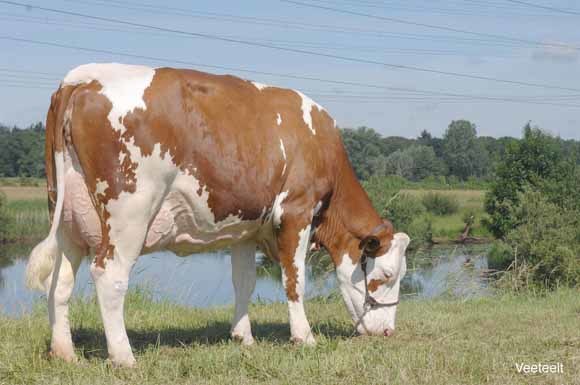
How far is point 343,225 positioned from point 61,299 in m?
2.70

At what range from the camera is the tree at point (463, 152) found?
116 meters

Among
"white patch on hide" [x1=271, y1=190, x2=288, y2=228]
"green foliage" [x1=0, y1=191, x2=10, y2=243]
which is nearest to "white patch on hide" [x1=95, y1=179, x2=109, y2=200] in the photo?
"white patch on hide" [x1=271, y1=190, x2=288, y2=228]

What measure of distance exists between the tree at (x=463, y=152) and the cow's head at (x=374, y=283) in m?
107

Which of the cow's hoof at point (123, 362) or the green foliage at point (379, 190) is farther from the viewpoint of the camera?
the green foliage at point (379, 190)

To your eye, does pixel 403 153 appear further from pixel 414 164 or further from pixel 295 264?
pixel 295 264

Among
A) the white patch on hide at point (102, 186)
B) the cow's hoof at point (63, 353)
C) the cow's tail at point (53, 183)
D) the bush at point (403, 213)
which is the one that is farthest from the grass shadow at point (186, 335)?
the bush at point (403, 213)

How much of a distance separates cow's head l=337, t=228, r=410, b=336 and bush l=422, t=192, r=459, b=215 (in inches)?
2387

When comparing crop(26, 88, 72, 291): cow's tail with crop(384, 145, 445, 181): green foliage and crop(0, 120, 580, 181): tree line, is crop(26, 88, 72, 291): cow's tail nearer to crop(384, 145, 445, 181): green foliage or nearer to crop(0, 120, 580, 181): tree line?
crop(0, 120, 580, 181): tree line

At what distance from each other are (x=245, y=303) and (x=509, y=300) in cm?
504

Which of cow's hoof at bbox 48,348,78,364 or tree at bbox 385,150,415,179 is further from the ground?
cow's hoof at bbox 48,348,78,364

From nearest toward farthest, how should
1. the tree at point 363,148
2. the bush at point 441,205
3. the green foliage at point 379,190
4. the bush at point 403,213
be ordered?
the green foliage at point 379,190
the bush at point 403,213
the bush at point 441,205
the tree at point 363,148

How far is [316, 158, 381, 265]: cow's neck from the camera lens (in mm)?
7371

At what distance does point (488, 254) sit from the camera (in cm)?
4562

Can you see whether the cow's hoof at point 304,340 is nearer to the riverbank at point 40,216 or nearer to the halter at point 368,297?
the halter at point 368,297
